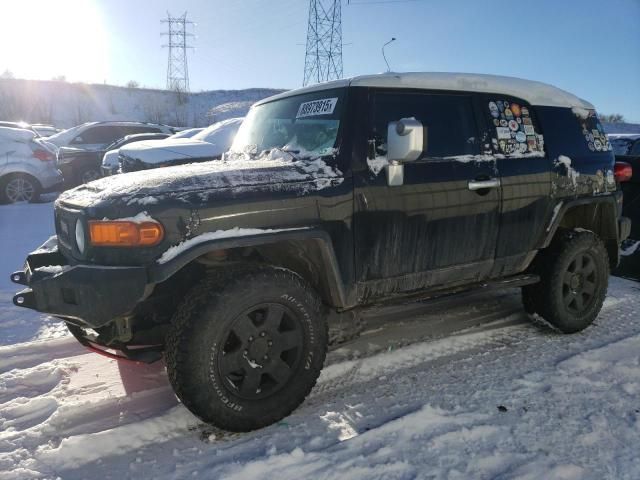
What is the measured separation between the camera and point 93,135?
13484mm

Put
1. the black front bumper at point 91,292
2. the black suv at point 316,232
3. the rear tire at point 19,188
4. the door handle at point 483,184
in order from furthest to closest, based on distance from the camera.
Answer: the rear tire at point 19,188 → the door handle at point 483,184 → the black suv at point 316,232 → the black front bumper at point 91,292

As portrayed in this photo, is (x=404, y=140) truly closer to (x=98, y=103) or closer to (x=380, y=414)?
(x=380, y=414)

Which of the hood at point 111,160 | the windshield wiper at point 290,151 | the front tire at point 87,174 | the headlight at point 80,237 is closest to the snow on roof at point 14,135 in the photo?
the hood at point 111,160

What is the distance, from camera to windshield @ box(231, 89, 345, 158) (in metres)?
3.08

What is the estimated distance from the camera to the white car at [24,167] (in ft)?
33.5

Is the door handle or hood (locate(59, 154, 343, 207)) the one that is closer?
hood (locate(59, 154, 343, 207))

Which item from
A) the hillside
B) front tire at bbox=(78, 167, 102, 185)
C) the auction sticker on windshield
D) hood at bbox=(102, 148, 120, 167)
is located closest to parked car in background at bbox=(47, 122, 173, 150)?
front tire at bbox=(78, 167, 102, 185)

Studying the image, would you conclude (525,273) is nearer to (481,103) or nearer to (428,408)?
(481,103)

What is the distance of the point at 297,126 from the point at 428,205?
1.04 meters

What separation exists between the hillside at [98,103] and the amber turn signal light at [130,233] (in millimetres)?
36531

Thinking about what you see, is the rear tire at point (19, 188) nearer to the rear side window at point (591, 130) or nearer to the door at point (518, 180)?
the door at point (518, 180)

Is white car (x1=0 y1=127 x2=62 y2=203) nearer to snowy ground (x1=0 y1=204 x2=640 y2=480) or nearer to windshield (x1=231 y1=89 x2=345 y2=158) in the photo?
snowy ground (x1=0 y1=204 x2=640 y2=480)

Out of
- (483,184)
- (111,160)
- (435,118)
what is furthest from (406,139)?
(111,160)

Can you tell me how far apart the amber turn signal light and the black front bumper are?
0.41 ft
